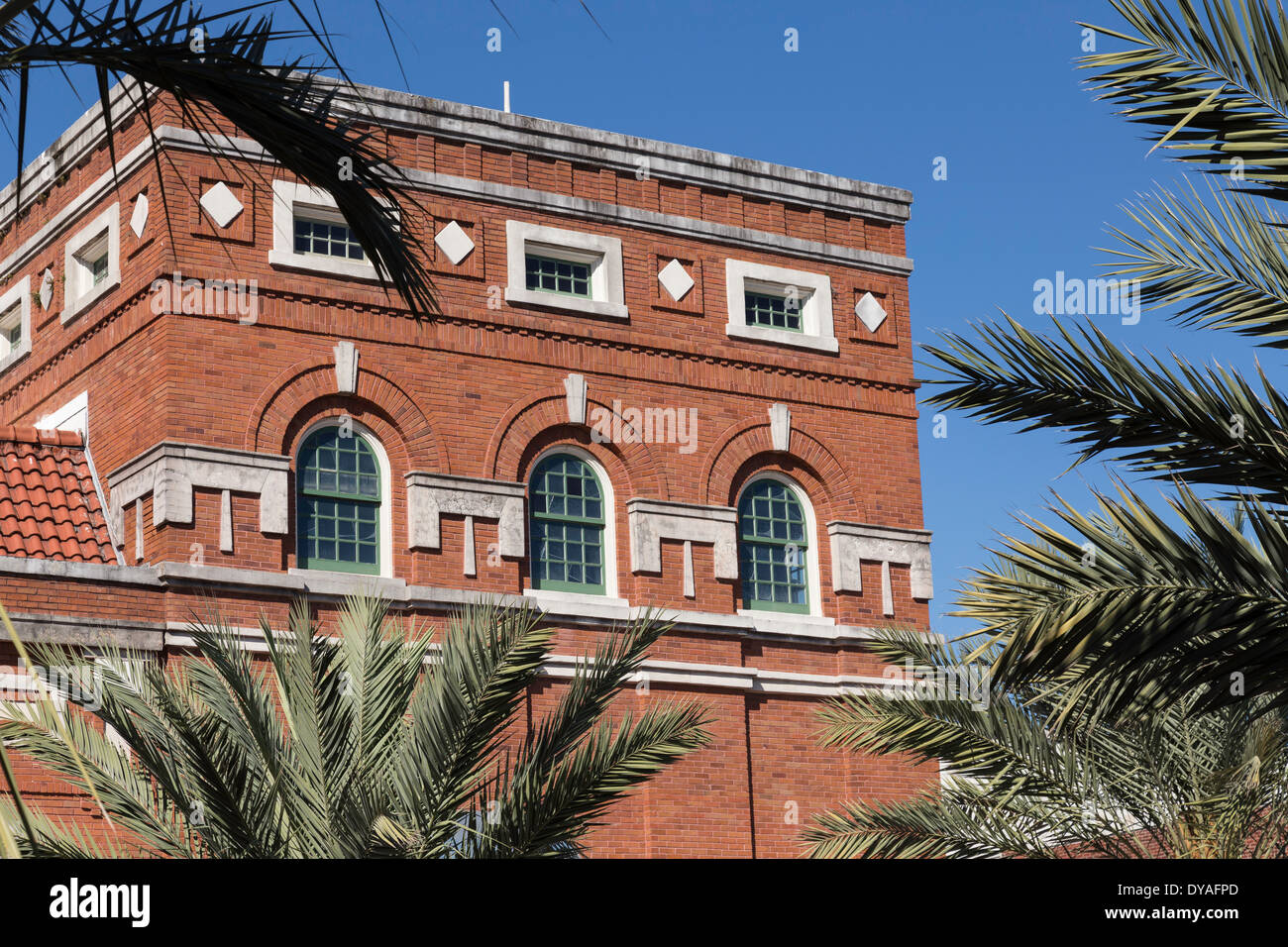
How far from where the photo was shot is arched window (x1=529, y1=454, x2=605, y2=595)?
797 inches

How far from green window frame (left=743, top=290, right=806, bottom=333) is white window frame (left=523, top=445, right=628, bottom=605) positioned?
128 inches

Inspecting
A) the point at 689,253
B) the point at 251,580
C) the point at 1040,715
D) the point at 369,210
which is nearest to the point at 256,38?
the point at 369,210

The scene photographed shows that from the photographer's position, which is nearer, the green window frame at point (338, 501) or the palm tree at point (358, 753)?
the palm tree at point (358, 753)

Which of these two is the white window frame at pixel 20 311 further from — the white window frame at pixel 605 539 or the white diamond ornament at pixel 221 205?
the white window frame at pixel 605 539

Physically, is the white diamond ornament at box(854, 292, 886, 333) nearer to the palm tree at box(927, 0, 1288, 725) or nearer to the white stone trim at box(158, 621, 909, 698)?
the white stone trim at box(158, 621, 909, 698)

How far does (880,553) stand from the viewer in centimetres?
2219

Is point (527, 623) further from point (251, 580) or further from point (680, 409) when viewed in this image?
point (680, 409)

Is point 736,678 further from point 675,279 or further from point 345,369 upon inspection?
point 345,369

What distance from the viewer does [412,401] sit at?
64.5 feet

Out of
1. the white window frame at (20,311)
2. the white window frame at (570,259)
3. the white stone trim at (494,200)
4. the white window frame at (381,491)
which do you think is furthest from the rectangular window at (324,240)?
the white window frame at (20,311)

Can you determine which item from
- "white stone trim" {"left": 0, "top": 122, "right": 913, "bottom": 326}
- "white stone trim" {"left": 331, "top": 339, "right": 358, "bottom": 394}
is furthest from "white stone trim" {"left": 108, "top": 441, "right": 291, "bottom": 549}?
"white stone trim" {"left": 0, "top": 122, "right": 913, "bottom": 326}

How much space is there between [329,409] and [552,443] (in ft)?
9.34

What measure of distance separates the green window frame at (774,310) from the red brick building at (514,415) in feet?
0.11

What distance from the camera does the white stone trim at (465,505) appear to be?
19234 mm
